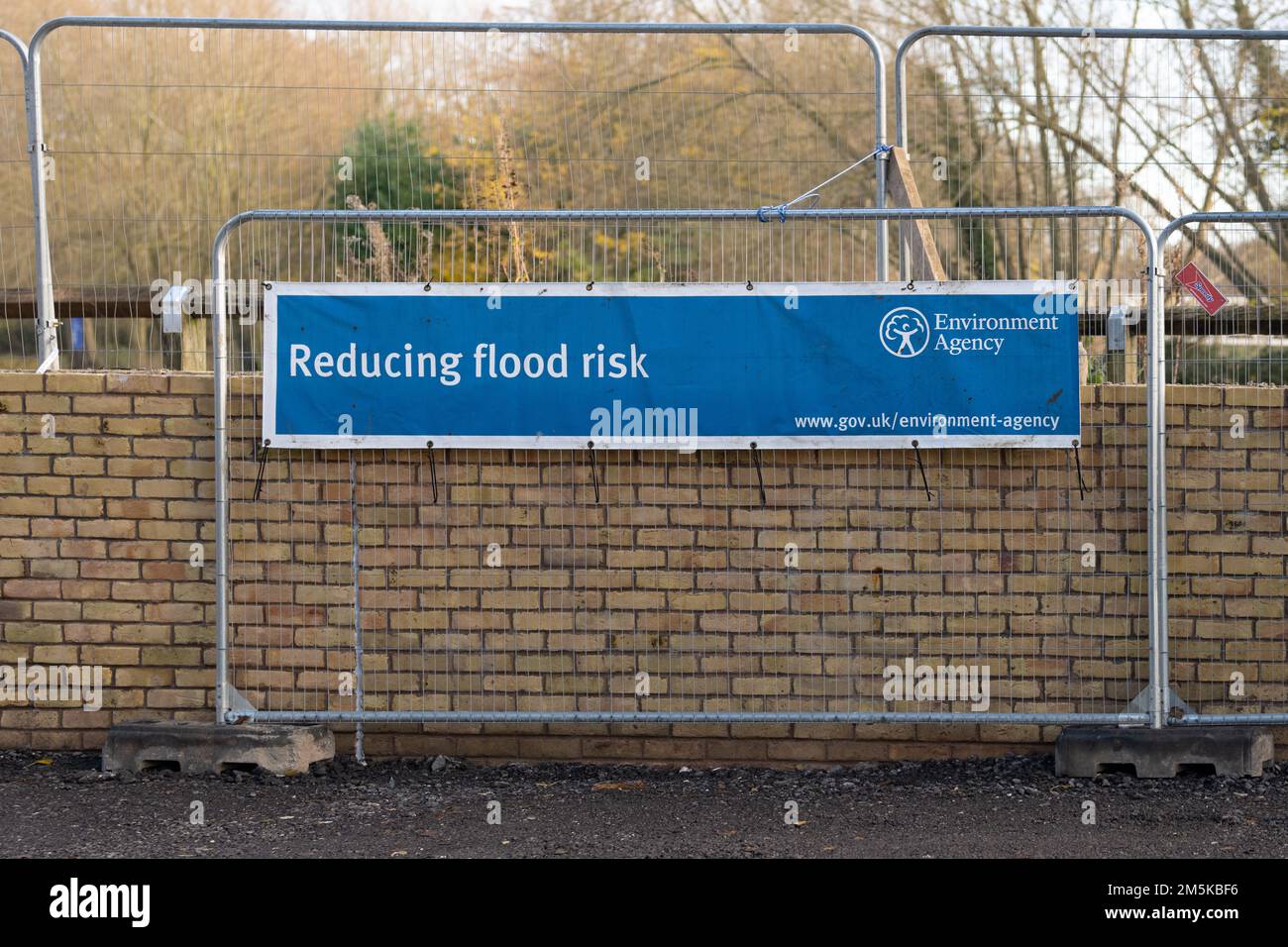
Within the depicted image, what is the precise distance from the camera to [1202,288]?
20.3ft

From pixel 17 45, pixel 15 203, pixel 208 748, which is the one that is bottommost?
pixel 208 748

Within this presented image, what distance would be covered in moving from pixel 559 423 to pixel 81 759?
273 centimetres

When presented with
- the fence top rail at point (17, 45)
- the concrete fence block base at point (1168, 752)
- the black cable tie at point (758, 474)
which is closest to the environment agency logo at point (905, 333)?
the black cable tie at point (758, 474)

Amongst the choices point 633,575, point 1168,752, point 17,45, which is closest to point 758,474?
point 633,575

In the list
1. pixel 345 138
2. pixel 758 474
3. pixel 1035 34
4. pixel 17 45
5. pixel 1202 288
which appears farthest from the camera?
pixel 345 138

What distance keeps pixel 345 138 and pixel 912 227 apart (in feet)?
14.1

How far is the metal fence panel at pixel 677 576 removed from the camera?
6.02m

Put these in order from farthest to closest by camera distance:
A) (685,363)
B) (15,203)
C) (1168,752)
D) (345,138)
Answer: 1. (345,138)
2. (15,203)
3. (685,363)
4. (1168,752)

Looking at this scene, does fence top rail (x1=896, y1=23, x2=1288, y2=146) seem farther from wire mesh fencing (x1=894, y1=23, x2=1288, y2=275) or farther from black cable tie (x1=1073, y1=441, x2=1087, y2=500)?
black cable tie (x1=1073, y1=441, x2=1087, y2=500)

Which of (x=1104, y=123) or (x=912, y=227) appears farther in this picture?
(x=1104, y=123)

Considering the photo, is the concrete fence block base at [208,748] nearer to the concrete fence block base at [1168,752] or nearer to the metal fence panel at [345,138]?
the metal fence panel at [345,138]

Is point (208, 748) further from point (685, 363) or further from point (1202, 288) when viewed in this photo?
point (1202, 288)

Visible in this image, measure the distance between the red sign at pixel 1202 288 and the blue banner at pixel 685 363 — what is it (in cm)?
74
